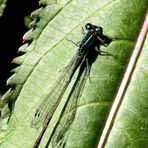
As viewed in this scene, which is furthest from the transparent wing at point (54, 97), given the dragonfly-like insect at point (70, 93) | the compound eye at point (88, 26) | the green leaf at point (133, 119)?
the green leaf at point (133, 119)

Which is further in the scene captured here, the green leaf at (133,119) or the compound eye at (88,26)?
the compound eye at (88,26)

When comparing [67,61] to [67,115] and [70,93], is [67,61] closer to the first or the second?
[70,93]

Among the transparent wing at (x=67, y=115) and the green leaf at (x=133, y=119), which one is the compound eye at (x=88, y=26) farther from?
the green leaf at (x=133, y=119)

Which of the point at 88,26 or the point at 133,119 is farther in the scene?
the point at 88,26

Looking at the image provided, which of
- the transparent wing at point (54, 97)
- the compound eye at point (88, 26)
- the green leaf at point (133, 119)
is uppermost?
the compound eye at point (88, 26)

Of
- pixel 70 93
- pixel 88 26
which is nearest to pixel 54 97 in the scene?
pixel 70 93

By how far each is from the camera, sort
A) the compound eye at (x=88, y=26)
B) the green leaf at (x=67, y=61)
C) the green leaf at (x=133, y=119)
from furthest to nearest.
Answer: the compound eye at (x=88, y=26) < the green leaf at (x=67, y=61) < the green leaf at (x=133, y=119)

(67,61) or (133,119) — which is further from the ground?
(67,61)
